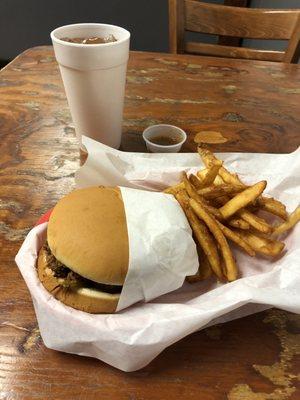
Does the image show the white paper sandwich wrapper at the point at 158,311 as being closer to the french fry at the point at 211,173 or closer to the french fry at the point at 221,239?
the french fry at the point at 221,239

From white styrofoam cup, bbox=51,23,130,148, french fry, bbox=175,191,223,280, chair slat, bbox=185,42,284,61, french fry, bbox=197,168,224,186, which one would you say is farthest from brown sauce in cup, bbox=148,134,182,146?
chair slat, bbox=185,42,284,61

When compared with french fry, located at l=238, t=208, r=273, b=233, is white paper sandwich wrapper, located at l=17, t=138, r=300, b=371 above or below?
below

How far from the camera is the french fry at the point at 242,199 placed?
70cm

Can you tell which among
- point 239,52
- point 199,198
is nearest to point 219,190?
point 199,198

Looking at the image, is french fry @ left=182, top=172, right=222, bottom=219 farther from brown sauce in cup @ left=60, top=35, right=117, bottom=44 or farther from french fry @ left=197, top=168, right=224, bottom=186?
brown sauce in cup @ left=60, top=35, right=117, bottom=44

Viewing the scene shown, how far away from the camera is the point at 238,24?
1661mm

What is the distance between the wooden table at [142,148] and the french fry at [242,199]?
197 millimetres

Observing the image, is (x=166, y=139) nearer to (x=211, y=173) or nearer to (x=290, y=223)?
(x=211, y=173)

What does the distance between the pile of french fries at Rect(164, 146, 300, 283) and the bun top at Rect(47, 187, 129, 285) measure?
0.15m

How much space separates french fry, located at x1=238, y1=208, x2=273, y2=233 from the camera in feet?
2.26

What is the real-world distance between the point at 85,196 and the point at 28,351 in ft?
0.90

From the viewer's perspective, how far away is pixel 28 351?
59 centimetres

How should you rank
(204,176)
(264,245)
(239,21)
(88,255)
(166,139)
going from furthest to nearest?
(239,21) < (166,139) < (204,176) < (264,245) < (88,255)

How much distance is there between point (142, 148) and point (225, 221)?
0.42 metres
